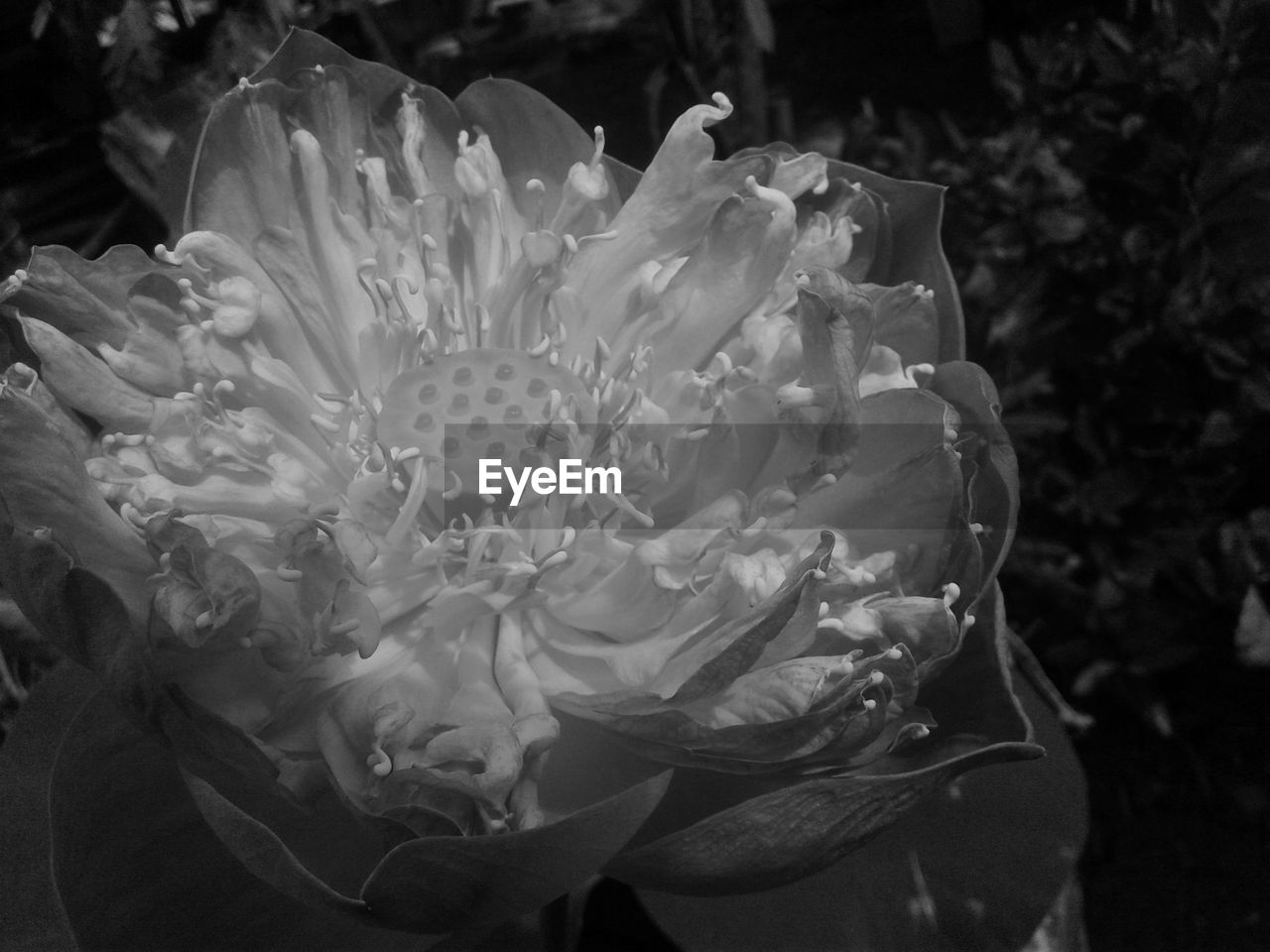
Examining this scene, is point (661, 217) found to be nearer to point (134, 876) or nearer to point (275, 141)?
point (275, 141)

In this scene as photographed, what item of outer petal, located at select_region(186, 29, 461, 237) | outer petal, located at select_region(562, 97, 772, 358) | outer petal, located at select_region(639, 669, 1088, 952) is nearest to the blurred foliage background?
outer petal, located at select_region(186, 29, 461, 237)

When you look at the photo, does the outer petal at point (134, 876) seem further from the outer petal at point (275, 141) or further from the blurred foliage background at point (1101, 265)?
the blurred foliage background at point (1101, 265)

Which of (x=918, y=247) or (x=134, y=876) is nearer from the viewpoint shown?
(x=134, y=876)

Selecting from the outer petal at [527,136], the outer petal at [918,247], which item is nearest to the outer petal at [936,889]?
the outer petal at [918,247]

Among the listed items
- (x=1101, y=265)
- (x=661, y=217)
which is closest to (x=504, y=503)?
(x=661, y=217)

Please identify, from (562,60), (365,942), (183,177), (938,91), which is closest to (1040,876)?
(365,942)
